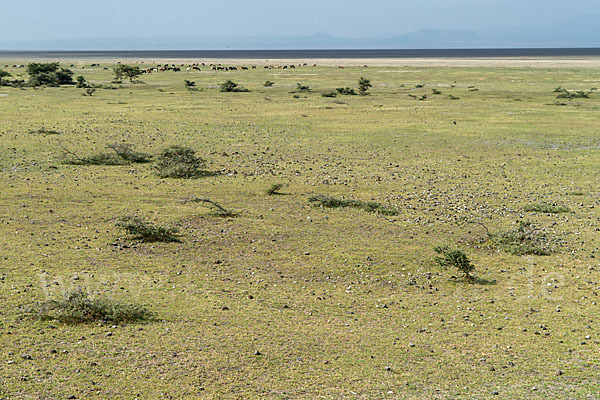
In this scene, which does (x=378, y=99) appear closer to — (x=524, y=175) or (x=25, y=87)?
(x=524, y=175)

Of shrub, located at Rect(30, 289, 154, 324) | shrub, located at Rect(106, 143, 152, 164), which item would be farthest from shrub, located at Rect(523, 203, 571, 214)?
shrub, located at Rect(106, 143, 152, 164)

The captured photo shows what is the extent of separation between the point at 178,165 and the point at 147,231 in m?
8.55

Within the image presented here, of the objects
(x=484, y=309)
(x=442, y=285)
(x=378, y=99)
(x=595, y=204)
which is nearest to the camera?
(x=484, y=309)

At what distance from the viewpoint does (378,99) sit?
193 feet

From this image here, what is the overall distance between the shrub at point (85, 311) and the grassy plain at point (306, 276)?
236 mm

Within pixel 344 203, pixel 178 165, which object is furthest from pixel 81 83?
pixel 344 203

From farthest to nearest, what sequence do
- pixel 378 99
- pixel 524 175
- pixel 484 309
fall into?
pixel 378 99
pixel 524 175
pixel 484 309

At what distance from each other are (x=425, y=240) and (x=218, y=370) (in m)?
8.25

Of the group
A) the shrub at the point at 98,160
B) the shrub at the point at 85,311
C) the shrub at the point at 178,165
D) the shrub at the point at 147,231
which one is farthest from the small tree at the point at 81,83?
the shrub at the point at 85,311

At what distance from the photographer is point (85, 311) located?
10.3 metres

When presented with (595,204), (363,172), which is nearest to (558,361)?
(595,204)

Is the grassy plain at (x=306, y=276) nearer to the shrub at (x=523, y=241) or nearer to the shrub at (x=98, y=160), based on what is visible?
the shrub at (x=523, y=241)

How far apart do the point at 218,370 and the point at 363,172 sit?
647 inches

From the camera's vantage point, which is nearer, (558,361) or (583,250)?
(558,361)
